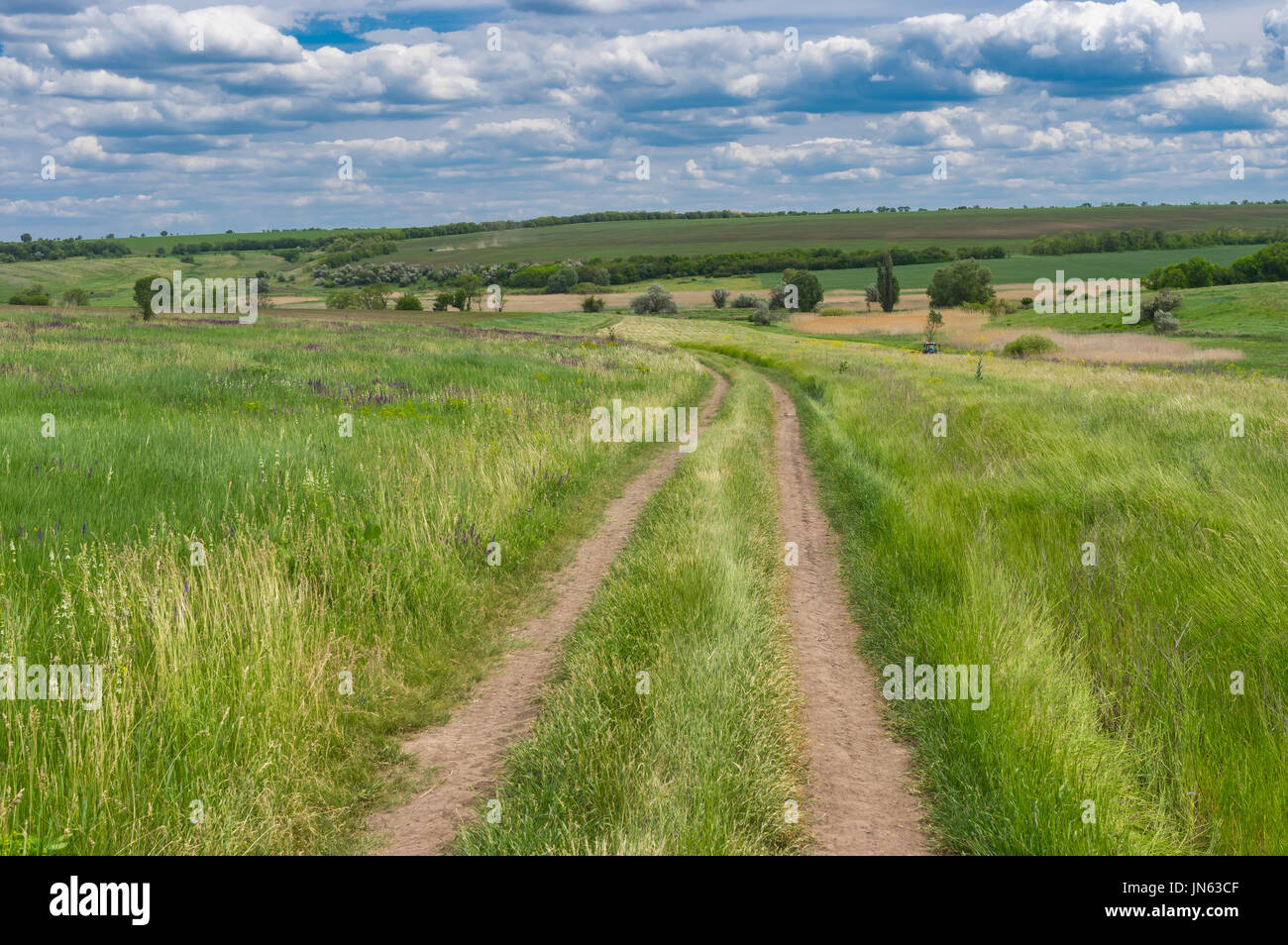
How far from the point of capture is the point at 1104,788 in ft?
14.2

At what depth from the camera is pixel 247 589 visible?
6203 millimetres

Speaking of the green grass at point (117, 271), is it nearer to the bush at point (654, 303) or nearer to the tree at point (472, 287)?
the tree at point (472, 287)

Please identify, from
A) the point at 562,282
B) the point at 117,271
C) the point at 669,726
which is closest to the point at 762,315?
the point at 562,282

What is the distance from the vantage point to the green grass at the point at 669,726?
4027 millimetres

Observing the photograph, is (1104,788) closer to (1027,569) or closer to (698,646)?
(698,646)

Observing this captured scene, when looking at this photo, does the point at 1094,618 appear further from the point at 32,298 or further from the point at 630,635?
the point at 32,298

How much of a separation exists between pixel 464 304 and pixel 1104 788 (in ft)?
333

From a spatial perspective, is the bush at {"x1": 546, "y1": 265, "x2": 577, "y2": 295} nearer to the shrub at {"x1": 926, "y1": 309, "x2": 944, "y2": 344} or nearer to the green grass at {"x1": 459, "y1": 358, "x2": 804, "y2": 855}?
the shrub at {"x1": 926, "y1": 309, "x2": 944, "y2": 344}

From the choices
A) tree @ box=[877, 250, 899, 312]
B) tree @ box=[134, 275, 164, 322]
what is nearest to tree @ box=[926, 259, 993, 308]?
tree @ box=[877, 250, 899, 312]

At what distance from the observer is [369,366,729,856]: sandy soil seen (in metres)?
4.44

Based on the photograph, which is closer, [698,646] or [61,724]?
[61,724]

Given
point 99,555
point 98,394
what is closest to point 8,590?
point 99,555

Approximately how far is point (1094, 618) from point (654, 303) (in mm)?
103192

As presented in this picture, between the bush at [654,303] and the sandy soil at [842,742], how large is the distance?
99.1 metres
